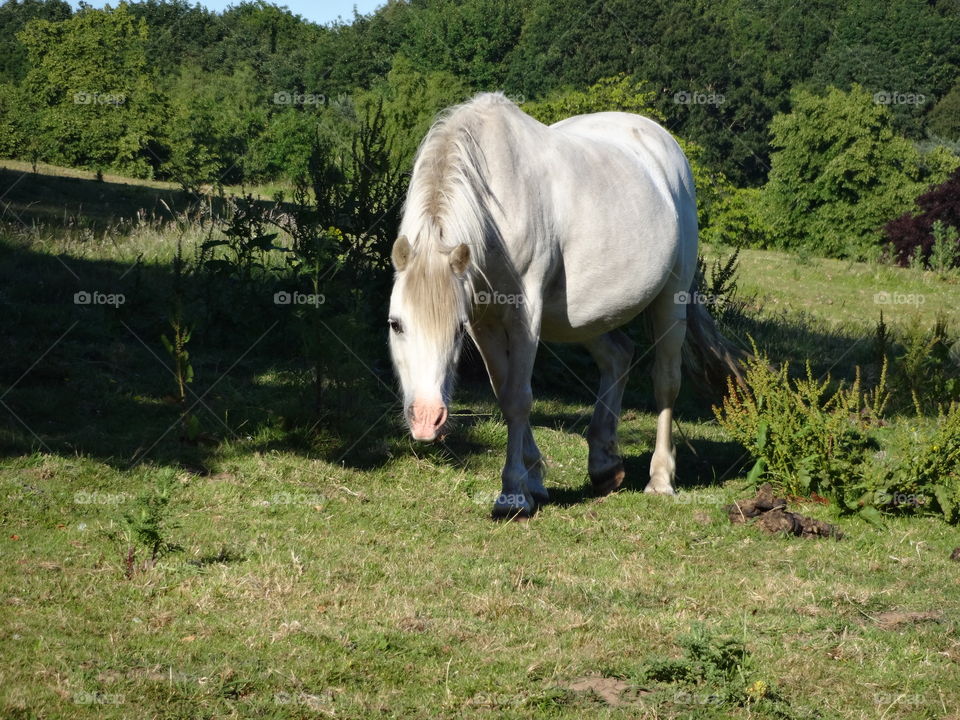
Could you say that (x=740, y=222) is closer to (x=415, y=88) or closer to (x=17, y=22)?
(x=415, y=88)

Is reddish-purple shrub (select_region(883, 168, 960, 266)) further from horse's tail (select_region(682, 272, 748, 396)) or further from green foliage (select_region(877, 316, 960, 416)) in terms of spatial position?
horse's tail (select_region(682, 272, 748, 396))

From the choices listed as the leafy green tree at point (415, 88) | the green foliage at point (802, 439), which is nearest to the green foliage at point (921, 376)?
the green foliage at point (802, 439)

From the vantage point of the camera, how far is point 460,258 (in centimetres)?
473

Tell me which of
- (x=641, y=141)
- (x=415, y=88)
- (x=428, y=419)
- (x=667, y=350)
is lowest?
(x=667, y=350)

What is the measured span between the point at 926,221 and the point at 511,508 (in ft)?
86.8

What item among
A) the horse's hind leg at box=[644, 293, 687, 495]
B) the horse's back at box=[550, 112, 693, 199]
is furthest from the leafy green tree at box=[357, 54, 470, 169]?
the horse's hind leg at box=[644, 293, 687, 495]

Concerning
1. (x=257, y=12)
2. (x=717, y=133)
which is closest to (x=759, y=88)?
(x=717, y=133)

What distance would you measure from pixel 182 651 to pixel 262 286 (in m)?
5.55

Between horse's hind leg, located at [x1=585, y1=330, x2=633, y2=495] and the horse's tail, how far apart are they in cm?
62

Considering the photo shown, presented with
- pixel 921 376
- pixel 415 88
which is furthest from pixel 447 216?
pixel 415 88

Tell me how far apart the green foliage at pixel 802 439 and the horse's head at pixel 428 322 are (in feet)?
8.12

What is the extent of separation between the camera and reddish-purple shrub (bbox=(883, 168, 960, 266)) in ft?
91.2

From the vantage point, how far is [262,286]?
8.96 metres

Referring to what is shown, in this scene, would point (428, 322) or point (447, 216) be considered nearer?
point (428, 322)
